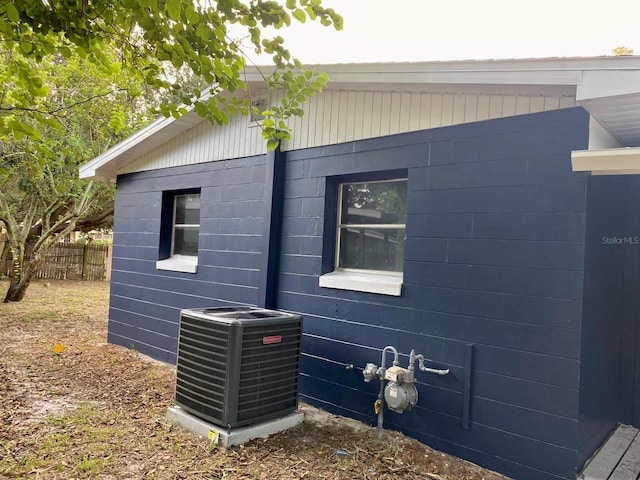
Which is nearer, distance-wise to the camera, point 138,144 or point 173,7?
point 173,7

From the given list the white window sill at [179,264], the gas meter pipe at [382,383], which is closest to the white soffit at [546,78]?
the gas meter pipe at [382,383]

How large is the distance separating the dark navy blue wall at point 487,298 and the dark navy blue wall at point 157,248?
139 centimetres

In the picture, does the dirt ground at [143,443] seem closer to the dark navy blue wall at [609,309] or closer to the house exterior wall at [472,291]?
the house exterior wall at [472,291]

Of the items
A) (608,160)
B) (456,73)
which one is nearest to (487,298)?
(608,160)

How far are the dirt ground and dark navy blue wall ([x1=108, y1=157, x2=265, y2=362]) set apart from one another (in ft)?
3.18

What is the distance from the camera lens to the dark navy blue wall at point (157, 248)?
5.39 metres

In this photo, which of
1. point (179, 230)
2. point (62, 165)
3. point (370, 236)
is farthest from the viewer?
point (62, 165)

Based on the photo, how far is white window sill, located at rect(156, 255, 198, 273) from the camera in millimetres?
6118

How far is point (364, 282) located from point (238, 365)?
4.34 feet

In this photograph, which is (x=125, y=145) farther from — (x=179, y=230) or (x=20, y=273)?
(x=20, y=273)

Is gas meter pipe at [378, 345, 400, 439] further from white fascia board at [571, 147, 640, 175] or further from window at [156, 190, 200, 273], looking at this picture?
window at [156, 190, 200, 273]

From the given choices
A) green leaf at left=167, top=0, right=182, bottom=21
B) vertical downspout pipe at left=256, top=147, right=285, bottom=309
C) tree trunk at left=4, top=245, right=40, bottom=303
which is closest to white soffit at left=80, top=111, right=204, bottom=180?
vertical downspout pipe at left=256, top=147, right=285, bottom=309

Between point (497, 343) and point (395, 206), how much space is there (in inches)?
59.5

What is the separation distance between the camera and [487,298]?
3498mm
